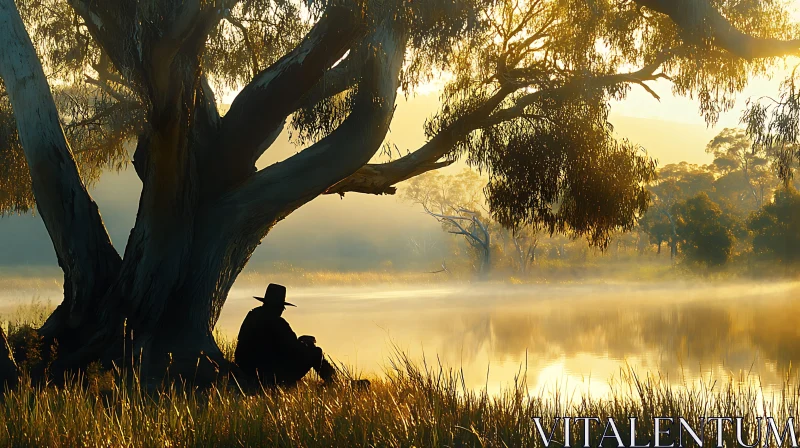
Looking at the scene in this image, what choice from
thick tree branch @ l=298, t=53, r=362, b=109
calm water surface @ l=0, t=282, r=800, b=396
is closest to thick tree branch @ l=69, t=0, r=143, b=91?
thick tree branch @ l=298, t=53, r=362, b=109

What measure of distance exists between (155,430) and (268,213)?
3478 millimetres

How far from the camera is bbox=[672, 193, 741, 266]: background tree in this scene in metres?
28.1

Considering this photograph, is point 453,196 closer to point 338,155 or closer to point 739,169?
point 739,169

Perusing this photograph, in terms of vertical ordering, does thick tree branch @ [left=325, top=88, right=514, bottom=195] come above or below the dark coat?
above

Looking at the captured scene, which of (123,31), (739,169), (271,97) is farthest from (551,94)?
(739,169)

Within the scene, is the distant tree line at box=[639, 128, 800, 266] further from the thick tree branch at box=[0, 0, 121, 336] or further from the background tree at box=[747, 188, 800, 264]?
the thick tree branch at box=[0, 0, 121, 336]

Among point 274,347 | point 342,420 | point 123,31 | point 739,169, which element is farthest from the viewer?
point 739,169

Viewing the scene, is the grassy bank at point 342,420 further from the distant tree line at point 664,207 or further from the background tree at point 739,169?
the background tree at point 739,169

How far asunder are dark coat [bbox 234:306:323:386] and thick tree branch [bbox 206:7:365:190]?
75.1 inches

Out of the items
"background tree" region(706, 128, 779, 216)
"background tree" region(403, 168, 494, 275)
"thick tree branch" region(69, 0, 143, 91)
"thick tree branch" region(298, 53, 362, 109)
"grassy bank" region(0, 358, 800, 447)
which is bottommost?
"grassy bank" region(0, 358, 800, 447)

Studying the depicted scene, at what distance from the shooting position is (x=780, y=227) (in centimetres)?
2720

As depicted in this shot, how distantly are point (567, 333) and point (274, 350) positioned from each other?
36.1 ft

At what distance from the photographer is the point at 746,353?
12.7 meters

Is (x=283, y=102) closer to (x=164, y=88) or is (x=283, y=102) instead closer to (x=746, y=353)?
(x=164, y=88)
